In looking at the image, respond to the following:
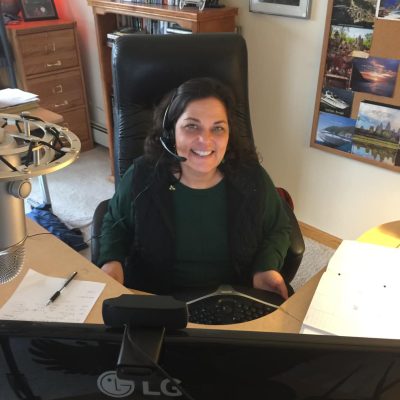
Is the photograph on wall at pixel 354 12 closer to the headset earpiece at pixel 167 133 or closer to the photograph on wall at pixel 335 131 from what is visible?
the photograph on wall at pixel 335 131

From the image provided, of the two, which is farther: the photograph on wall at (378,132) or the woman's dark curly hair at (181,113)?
the photograph on wall at (378,132)

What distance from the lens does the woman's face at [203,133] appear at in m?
1.29

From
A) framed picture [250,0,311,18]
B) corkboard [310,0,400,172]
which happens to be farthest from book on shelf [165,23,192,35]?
corkboard [310,0,400,172]

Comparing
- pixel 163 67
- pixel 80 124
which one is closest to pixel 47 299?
pixel 163 67

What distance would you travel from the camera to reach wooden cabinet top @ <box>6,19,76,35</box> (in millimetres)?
2854

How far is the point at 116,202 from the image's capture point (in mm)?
1408

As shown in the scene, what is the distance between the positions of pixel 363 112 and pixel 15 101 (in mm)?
1563

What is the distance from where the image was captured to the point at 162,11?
7.20 feet

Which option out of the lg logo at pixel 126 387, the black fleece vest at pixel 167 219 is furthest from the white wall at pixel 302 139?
the lg logo at pixel 126 387

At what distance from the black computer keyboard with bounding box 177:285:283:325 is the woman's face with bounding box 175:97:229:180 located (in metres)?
0.38

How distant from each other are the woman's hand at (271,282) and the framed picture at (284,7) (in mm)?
1235

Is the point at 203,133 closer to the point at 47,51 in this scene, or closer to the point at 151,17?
the point at 151,17

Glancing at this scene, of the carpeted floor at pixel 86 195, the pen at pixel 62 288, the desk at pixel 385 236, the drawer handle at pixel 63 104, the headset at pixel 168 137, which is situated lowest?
the carpeted floor at pixel 86 195

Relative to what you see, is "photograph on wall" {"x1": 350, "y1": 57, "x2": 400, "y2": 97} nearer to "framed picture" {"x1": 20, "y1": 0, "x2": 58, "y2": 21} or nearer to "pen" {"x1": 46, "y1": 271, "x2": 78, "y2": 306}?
"pen" {"x1": 46, "y1": 271, "x2": 78, "y2": 306}
